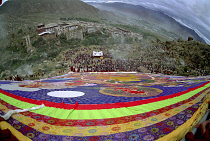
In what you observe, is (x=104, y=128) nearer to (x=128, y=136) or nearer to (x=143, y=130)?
(x=128, y=136)

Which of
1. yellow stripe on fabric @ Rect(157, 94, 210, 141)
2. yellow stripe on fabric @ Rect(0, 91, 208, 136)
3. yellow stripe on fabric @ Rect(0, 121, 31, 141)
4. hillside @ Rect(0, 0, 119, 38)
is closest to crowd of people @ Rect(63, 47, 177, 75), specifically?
yellow stripe on fabric @ Rect(157, 94, 210, 141)

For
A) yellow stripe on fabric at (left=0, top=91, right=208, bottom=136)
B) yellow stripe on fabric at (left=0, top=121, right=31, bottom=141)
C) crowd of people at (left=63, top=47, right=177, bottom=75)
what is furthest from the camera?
crowd of people at (left=63, top=47, right=177, bottom=75)

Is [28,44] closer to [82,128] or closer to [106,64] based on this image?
[106,64]

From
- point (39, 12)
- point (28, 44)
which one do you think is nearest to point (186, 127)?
point (28, 44)

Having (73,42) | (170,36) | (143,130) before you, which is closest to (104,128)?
(143,130)

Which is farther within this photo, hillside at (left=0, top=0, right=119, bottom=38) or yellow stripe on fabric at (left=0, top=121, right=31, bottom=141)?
hillside at (left=0, top=0, right=119, bottom=38)

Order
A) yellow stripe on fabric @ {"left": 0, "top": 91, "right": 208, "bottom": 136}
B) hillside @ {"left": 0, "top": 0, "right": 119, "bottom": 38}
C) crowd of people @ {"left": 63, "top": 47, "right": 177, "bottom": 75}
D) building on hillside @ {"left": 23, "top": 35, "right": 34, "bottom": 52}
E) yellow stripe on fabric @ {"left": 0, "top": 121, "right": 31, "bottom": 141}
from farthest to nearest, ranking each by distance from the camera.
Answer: hillside @ {"left": 0, "top": 0, "right": 119, "bottom": 38} < building on hillside @ {"left": 23, "top": 35, "right": 34, "bottom": 52} < crowd of people @ {"left": 63, "top": 47, "right": 177, "bottom": 75} < yellow stripe on fabric @ {"left": 0, "top": 91, "right": 208, "bottom": 136} < yellow stripe on fabric @ {"left": 0, "top": 121, "right": 31, "bottom": 141}

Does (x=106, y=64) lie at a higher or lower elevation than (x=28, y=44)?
lower

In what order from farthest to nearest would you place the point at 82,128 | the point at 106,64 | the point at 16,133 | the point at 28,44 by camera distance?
the point at 28,44
the point at 106,64
the point at 82,128
the point at 16,133

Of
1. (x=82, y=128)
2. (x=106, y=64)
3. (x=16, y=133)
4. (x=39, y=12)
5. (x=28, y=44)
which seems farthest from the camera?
(x=39, y=12)

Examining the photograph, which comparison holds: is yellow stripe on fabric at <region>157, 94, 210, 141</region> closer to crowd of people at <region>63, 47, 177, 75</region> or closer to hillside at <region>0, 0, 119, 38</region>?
crowd of people at <region>63, 47, 177, 75</region>

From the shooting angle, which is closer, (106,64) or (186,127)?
(186,127)

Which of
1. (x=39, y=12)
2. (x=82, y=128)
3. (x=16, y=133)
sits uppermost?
(x=39, y=12)
